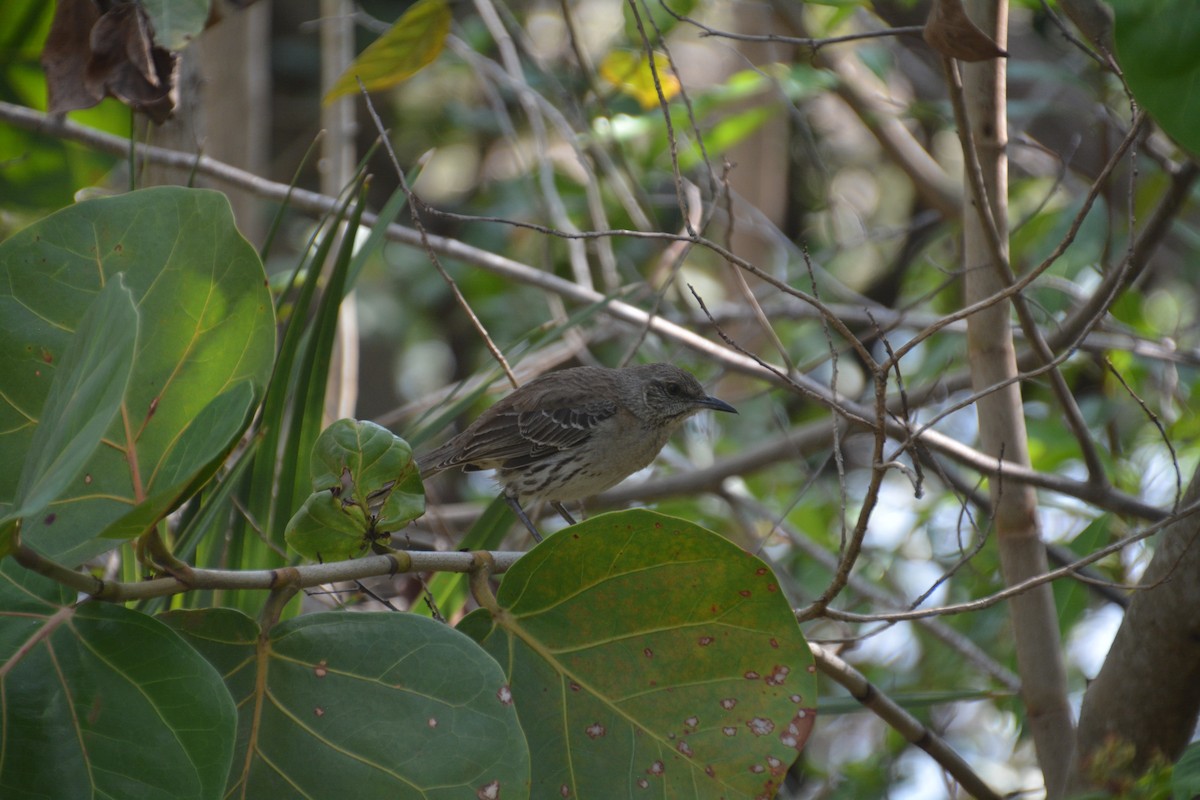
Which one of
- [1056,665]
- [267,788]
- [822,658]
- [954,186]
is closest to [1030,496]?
[1056,665]

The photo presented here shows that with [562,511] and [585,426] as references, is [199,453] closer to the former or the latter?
[585,426]

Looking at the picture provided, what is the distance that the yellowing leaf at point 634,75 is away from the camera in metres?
5.57

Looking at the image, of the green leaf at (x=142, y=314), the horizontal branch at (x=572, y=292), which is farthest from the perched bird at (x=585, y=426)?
the green leaf at (x=142, y=314)

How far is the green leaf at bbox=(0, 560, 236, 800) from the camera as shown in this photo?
5.52 ft

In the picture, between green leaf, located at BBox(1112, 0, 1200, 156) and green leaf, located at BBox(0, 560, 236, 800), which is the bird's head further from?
green leaf, located at BBox(0, 560, 236, 800)

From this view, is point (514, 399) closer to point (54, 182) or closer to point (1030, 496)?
point (54, 182)

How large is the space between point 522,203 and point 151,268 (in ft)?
18.7

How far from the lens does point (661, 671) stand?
2.09 metres

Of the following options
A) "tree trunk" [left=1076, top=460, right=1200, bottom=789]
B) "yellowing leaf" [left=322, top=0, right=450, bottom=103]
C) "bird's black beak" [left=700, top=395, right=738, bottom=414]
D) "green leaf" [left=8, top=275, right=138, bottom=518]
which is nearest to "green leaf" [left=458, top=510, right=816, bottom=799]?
"green leaf" [left=8, top=275, right=138, bottom=518]

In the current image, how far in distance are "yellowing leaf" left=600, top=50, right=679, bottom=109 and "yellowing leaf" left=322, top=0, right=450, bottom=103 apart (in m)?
1.78

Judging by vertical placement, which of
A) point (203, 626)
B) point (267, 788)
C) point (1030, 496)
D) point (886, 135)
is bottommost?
point (267, 788)

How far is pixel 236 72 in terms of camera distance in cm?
529

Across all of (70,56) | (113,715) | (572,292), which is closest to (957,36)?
(572,292)

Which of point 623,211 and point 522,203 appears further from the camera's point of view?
point 522,203
